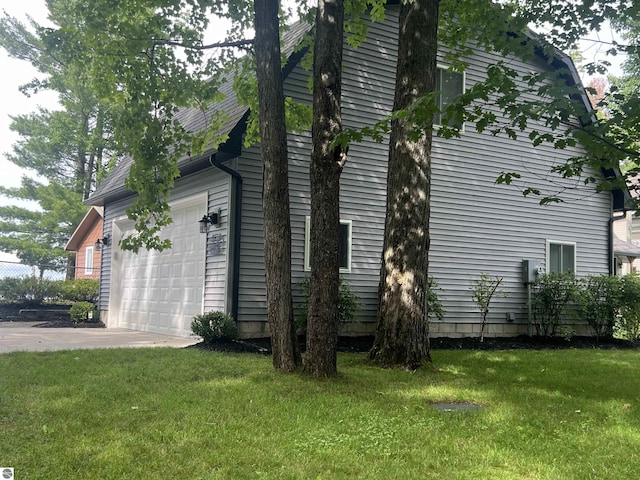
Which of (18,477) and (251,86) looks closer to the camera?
(18,477)

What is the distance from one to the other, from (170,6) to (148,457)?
6.44m

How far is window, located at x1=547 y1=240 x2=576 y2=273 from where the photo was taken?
1238 cm

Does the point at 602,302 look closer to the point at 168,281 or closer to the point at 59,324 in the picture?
the point at 168,281

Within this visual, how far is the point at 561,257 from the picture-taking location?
12555mm

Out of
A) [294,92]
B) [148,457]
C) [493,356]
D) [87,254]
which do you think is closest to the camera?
[148,457]

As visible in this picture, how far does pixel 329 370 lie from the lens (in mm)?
5617

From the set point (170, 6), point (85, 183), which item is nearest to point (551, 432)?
point (170, 6)

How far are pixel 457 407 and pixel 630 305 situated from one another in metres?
8.46

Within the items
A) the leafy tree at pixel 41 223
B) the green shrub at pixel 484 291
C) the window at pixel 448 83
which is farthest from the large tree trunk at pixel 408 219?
the leafy tree at pixel 41 223

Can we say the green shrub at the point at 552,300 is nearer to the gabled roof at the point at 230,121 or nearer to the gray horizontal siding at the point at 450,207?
the gray horizontal siding at the point at 450,207

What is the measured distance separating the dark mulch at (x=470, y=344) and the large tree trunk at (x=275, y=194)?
6.48 ft

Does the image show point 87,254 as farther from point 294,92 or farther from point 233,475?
point 233,475

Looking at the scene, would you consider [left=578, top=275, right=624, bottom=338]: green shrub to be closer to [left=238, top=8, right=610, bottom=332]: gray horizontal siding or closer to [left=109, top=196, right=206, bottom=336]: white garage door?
[left=238, top=8, right=610, bottom=332]: gray horizontal siding

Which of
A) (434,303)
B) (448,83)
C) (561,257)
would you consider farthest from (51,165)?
(561,257)
